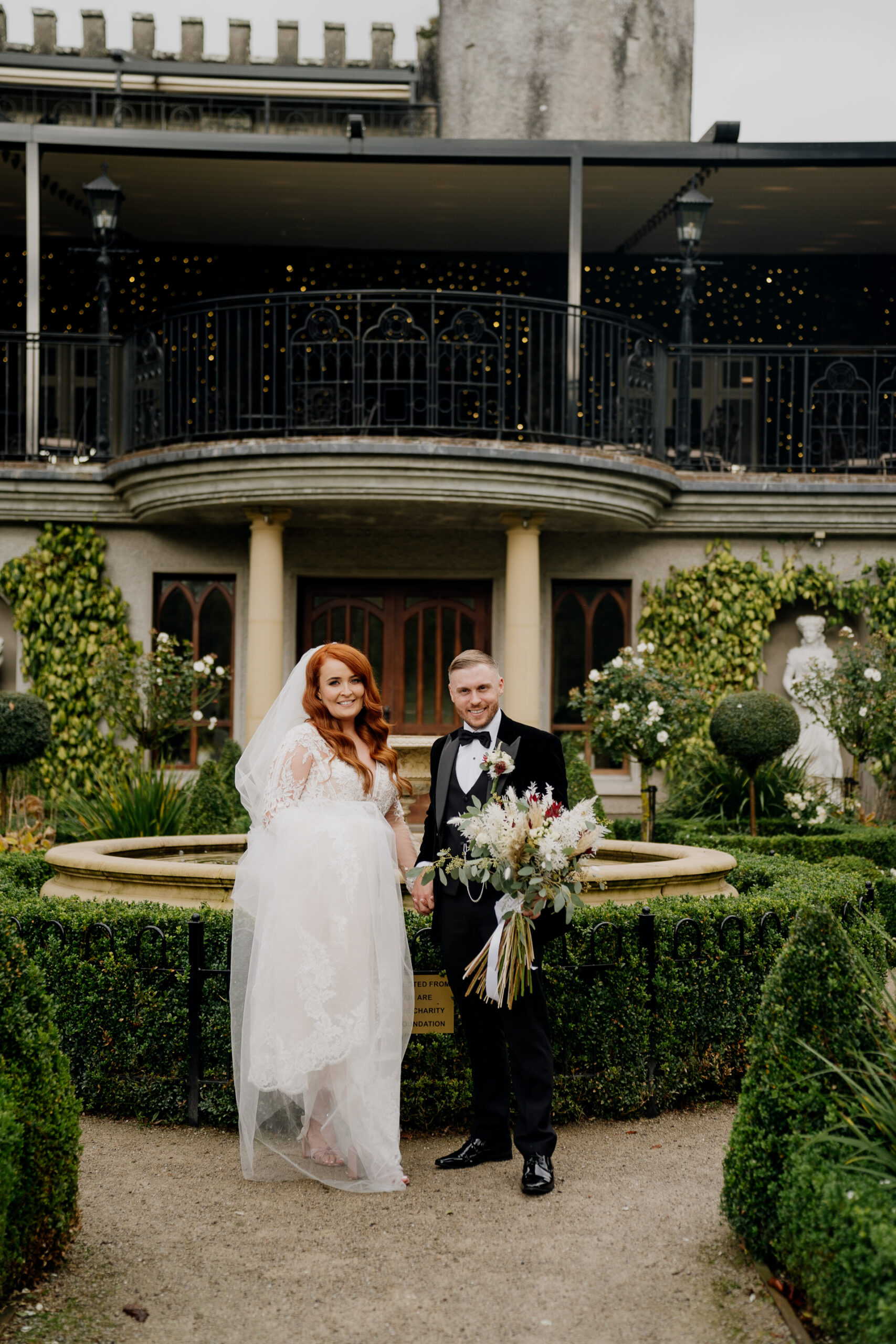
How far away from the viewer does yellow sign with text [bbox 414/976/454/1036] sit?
5016 millimetres

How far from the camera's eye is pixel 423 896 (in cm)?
455

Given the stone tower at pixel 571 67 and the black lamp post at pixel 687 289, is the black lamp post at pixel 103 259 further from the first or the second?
the black lamp post at pixel 687 289

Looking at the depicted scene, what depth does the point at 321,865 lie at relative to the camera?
4.54 metres

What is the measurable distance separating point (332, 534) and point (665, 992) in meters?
9.23

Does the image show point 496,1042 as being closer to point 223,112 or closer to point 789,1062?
point 789,1062

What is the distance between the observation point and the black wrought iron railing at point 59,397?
42.8ft

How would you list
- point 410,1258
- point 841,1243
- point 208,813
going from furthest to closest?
point 208,813 → point 410,1258 → point 841,1243

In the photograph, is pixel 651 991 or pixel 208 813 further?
pixel 208 813

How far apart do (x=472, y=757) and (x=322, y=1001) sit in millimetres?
1039

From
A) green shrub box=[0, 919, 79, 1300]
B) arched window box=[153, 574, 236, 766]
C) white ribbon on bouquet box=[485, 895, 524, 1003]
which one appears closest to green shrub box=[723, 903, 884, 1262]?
white ribbon on bouquet box=[485, 895, 524, 1003]

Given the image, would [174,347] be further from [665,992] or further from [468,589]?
[665,992]

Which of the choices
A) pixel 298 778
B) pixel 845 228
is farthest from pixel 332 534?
pixel 298 778

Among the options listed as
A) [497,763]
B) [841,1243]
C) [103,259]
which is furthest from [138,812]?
[841,1243]

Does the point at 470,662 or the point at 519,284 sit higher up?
the point at 519,284
